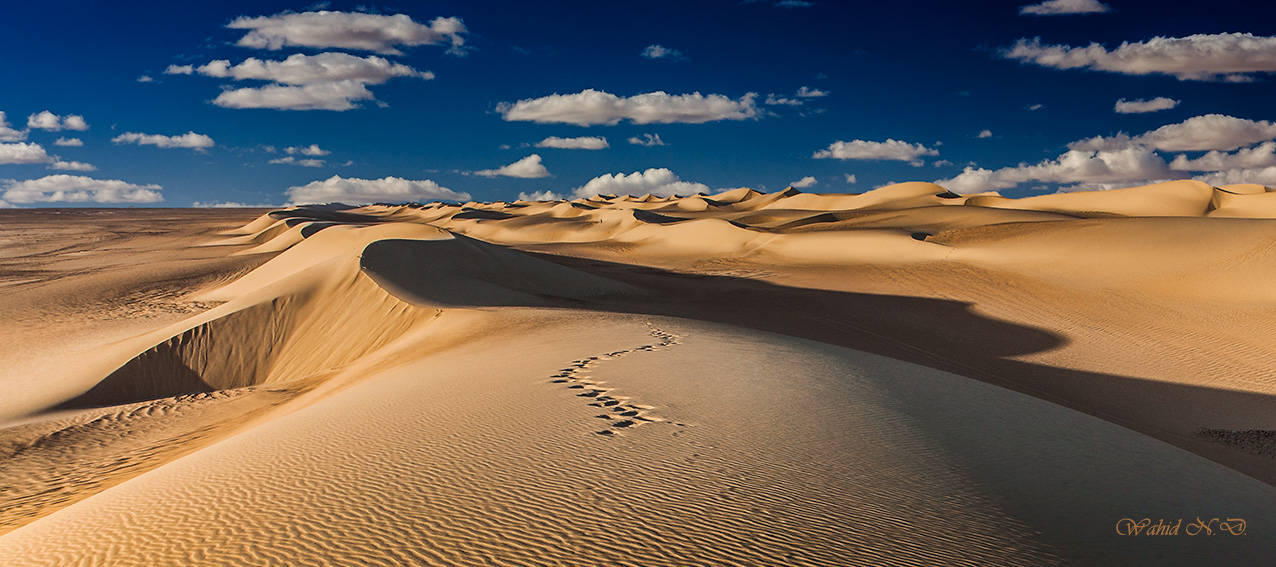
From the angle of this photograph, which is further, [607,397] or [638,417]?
[607,397]

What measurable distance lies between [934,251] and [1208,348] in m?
12.6

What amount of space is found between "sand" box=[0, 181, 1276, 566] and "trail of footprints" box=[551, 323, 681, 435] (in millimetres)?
57

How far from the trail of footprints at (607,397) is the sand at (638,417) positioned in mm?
57

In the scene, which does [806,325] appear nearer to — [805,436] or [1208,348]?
[1208,348]

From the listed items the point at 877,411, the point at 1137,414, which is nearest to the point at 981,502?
the point at 877,411

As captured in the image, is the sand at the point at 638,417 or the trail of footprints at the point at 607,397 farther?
the trail of footprints at the point at 607,397

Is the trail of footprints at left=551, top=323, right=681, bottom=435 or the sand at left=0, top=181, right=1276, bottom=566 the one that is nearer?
Result: the sand at left=0, top=181, right=1276, bottom=566

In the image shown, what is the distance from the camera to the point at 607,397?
20.0ft

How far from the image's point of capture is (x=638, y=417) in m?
5.46

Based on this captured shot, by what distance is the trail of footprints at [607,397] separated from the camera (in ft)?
17.5

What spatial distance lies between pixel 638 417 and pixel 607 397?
0.69 meters

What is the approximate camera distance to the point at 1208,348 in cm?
1335

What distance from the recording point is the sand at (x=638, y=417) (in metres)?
3.54

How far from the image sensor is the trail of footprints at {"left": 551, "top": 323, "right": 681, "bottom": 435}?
5.32 m
